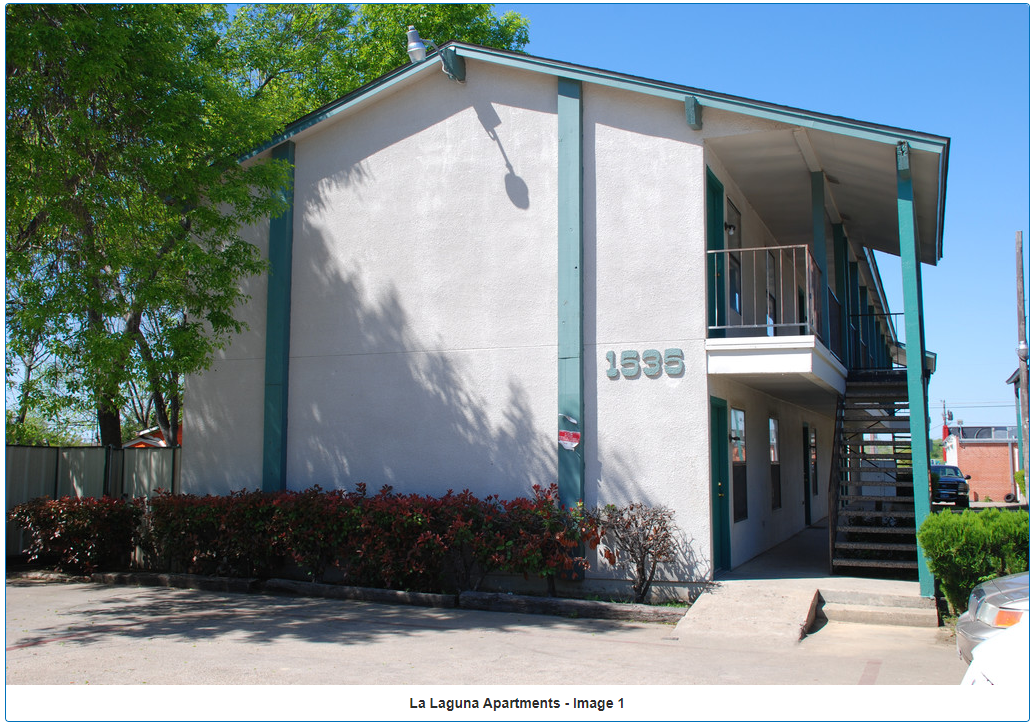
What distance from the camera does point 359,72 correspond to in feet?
73.1

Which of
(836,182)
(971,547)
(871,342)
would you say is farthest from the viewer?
(871,342)

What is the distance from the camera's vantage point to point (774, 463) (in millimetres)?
14992

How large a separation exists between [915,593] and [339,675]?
6456 mm

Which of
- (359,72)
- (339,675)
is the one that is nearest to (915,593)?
(339,675)

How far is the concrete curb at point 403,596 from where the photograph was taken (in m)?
9.57

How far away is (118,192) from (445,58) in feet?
15.2

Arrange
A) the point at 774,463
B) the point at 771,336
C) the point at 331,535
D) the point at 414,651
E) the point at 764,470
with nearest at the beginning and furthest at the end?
the point at 414,651
the point at 331,535
the point at 771,336
the point at 764,470
the point at 774,463

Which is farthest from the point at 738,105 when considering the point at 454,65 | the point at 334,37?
the point at 334,37

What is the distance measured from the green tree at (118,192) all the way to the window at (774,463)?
29.7 feet

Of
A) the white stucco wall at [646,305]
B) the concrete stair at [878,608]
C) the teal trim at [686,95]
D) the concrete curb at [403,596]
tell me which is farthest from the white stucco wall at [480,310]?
the concrete stair at [878,608]

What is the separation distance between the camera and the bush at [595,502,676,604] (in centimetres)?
997

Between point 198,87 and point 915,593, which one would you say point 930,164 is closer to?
point 915,593

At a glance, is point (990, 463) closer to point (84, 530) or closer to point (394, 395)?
point (394, 395)

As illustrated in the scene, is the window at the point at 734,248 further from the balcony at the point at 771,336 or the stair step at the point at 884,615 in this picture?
the stair step at the point at 884,615
